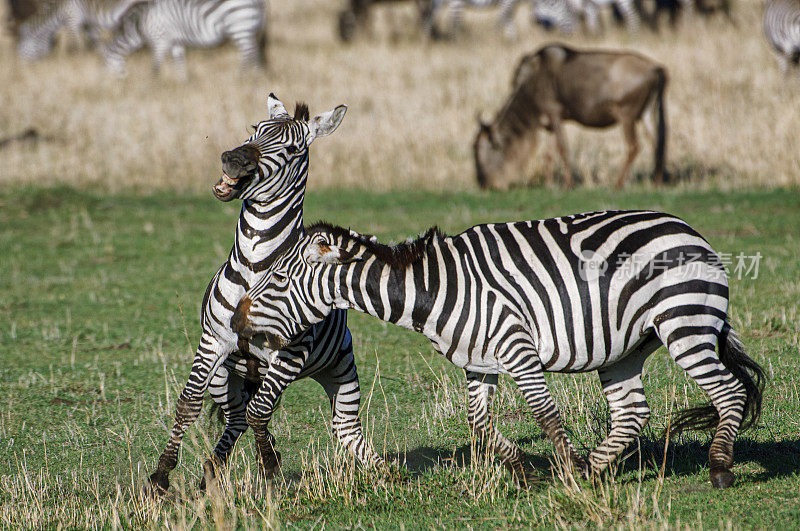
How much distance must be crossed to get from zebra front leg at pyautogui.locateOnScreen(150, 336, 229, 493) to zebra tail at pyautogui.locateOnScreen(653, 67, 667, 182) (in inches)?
486

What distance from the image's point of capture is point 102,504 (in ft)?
18.7

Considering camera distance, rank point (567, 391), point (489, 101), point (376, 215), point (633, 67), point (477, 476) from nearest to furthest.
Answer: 1. point (477, 476)
2. point (567, 391)
3. point (376, 215)
4. point (633, 67)
5. point (489, 101)

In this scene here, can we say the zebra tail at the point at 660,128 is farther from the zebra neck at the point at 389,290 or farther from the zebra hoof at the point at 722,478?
the zebra neck at the point at 389,290

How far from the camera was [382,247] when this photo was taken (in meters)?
5.26

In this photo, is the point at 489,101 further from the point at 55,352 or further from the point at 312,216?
the point at 55,352

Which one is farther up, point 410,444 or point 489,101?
point 489,101

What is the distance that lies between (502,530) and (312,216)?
10.8 meters

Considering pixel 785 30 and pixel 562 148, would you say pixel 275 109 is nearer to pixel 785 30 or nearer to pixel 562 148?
pixel 562 148

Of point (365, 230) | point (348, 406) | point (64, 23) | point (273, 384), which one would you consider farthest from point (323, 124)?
point (64, 23)

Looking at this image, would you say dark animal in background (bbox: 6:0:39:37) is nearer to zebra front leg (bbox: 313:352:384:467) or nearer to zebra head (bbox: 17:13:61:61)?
zebra head (bbox: 17:13:61:61)

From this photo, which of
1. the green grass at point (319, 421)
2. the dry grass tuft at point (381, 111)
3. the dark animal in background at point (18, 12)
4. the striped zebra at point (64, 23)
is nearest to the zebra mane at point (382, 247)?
the green grass at point (319, 421)

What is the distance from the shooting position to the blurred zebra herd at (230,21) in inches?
1021

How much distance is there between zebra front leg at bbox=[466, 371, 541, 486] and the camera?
5.48 m

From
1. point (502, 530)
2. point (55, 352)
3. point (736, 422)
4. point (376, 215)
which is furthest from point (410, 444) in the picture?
point (376, 215)
